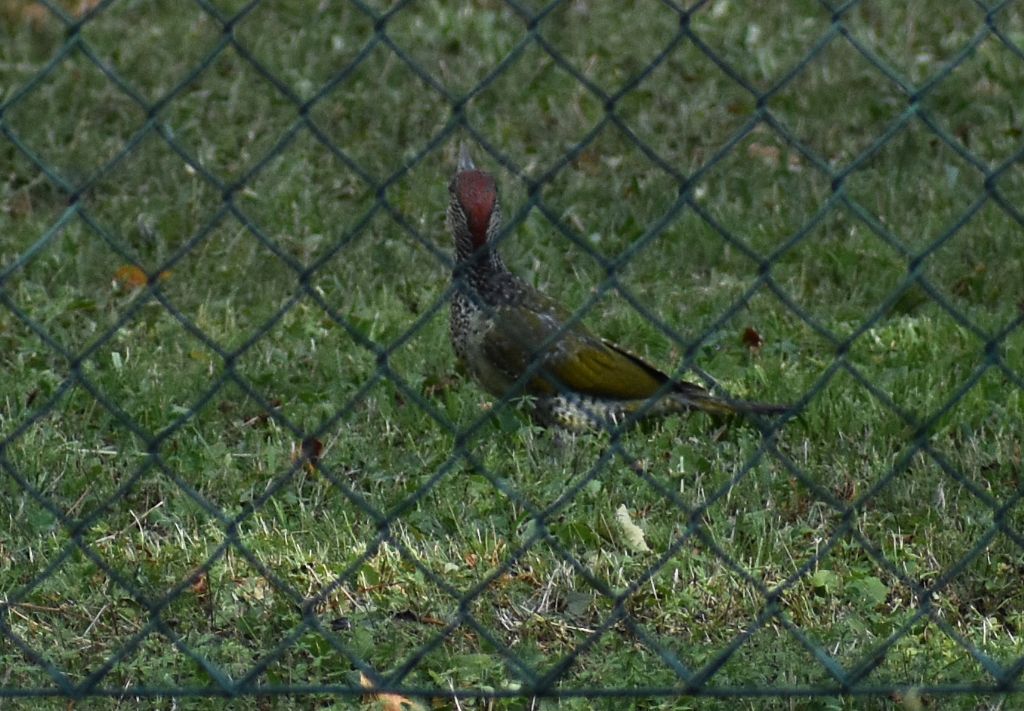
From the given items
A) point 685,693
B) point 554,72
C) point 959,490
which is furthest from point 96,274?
point 685,693

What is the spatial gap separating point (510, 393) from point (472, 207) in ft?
4.60

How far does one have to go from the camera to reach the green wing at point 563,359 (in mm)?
4617

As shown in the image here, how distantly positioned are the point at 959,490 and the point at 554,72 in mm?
3387

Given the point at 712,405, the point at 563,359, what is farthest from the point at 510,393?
the point at 563,359

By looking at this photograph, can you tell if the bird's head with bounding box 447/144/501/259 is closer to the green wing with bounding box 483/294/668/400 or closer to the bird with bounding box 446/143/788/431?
the bird with bounding box 446/143/788/431

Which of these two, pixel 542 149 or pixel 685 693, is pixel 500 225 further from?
pixel 685 693

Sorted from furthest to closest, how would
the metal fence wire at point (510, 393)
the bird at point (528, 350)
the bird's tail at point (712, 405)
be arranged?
the bird at point (528, 350)
the bird's tail at point (712, 405)
the metal fence wire at point (510, 393)

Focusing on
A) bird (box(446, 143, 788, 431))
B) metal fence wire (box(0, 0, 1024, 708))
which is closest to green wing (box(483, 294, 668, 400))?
bird (box(446, 143, 788, 431))

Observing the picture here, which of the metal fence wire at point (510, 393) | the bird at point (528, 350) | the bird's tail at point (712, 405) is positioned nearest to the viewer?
the metal fence wire at point (510, 393)

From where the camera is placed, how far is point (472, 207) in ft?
14.8

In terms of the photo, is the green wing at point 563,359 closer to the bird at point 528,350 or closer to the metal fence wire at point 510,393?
the bird at point 528,350

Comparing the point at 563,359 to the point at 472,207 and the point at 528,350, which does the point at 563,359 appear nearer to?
the point at 528,350

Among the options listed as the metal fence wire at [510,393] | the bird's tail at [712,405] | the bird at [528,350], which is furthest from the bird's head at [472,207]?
the bird's tail at [712,405]

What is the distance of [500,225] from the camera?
4723mm
